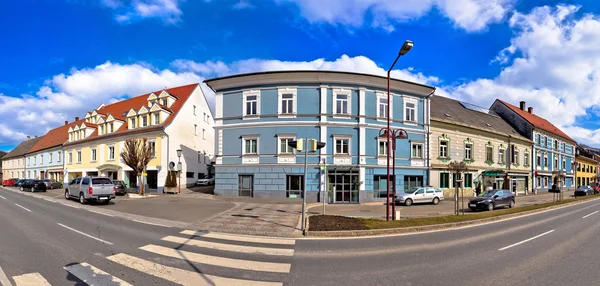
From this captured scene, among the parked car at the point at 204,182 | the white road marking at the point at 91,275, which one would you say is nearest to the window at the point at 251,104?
the parked car at the point at 204,182

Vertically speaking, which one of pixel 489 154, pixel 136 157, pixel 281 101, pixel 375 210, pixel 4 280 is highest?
pixel 281 101

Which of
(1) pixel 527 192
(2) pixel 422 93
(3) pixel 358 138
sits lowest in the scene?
(1) pixel 527 192

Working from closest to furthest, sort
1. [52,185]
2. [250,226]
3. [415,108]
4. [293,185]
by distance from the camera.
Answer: [250,226] < [293,185] < [415,108] < [52,185]

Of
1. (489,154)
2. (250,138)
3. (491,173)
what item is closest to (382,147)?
(250,138)

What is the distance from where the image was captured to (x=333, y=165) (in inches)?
965

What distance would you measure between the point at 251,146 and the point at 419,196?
48.8 ft

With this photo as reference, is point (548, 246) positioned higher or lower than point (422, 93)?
lower

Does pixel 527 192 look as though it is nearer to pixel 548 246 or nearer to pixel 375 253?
pixel 548 246

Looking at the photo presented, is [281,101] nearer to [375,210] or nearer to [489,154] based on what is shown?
[375,210]

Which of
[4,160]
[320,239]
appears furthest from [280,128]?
[4,160]

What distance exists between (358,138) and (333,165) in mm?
3308

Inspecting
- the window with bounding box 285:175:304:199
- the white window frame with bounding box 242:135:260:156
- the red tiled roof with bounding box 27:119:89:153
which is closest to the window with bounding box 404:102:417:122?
the window with bounding box 285:175:304:199

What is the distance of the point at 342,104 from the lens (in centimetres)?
2545

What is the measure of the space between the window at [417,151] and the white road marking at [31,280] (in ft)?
88.2
